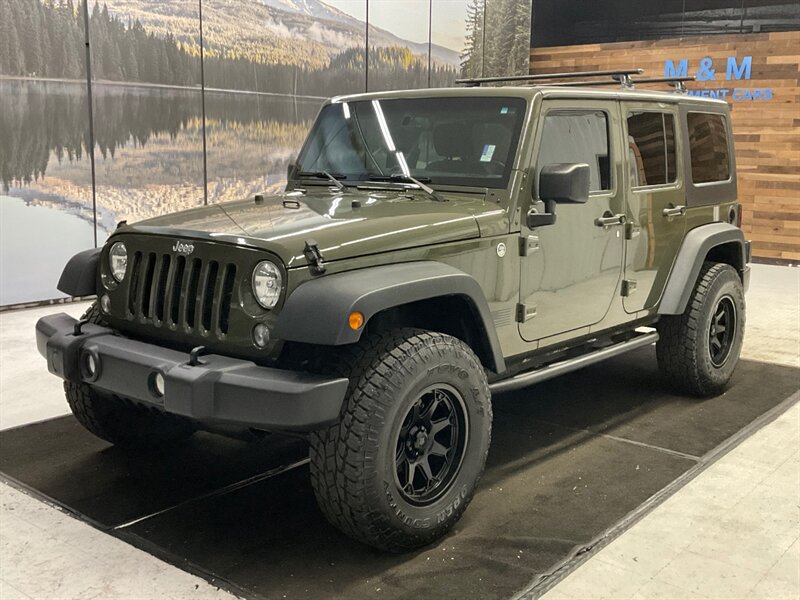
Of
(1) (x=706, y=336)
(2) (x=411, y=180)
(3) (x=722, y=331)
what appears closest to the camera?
(2) (x=411, y=180)

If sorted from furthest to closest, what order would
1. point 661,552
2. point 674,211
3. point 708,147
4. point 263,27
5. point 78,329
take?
point 263,27 < point 708,147 < point 674,211 < point 78,329 < point 661,552

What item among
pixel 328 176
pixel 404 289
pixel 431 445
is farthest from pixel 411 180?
pixel 431 445

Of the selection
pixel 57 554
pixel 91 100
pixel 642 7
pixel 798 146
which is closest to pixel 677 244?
pixel 57 554

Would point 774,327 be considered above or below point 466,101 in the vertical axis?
below

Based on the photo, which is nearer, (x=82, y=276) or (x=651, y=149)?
(x=82, y=276)

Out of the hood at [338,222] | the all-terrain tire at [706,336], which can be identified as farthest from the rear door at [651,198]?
the hood at [338,222]

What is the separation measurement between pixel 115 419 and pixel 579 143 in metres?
2.46

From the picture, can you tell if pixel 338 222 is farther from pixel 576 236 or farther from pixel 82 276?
pixel 576 236

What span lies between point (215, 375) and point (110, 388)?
1.75ft

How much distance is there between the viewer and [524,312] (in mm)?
3475

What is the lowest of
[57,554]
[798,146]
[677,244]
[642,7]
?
[57,554]

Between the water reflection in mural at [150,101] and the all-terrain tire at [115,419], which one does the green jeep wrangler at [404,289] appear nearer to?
the all-terrain tire at [115,419]

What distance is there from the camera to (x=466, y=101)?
3.69 meters

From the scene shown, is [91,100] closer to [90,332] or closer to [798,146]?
[90,332]
